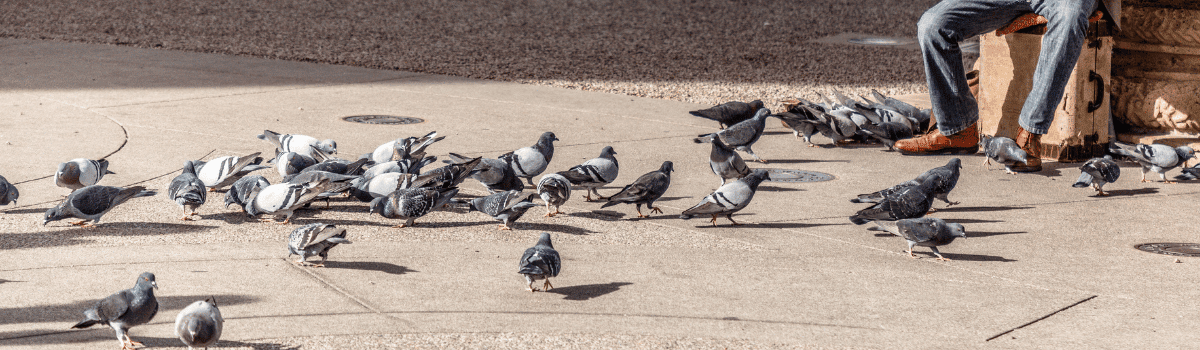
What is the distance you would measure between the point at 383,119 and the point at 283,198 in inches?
153

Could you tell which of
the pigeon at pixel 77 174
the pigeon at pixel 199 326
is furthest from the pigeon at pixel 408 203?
the pigeon at pixel 199 326

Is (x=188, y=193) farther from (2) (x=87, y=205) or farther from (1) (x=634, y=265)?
(1) (x=634, y=265)

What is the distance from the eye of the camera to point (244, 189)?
6035mm

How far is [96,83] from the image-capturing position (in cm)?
1144

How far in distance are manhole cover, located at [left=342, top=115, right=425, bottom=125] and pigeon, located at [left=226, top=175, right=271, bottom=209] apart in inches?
134

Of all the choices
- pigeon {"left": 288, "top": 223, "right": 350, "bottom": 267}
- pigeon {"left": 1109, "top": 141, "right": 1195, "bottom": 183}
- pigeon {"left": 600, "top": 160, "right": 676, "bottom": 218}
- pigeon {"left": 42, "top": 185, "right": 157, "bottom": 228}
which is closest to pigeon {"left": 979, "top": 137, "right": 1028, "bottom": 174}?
pigeon {"left": 1109, "top": 141, "right": 1195, "bottom": 183}

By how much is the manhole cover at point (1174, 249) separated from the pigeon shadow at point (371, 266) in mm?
3503

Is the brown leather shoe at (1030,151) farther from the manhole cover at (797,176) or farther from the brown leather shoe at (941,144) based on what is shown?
the manhole cover at (797,176)

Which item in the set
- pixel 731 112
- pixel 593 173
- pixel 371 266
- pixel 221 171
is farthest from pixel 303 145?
pixel 731 112

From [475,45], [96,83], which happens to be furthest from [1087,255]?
[475,45]

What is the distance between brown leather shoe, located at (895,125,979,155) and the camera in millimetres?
8281

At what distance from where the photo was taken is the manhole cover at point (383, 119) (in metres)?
9.52

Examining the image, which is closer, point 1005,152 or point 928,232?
point 928,232

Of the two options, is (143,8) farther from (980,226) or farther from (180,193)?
(980,226)
